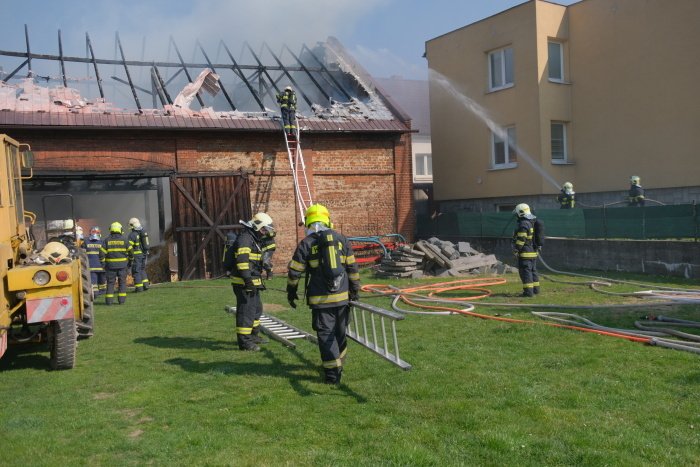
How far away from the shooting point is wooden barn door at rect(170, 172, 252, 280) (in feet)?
59.6

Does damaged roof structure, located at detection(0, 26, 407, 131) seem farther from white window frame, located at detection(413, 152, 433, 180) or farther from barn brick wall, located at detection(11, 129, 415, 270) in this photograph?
white window frame, located at detection(413, 152, 433, 180)

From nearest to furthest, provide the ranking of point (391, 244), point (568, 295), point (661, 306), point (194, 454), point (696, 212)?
point (194, 454) → point (661, 306) → point (568, 295) → point (696, 212) → point (391, 244)

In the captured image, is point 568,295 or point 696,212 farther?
Answer: point 696,212

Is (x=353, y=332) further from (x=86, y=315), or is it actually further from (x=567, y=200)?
(x=567, y=200)

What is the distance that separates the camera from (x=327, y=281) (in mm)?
6242

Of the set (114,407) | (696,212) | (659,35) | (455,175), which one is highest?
(659,35)

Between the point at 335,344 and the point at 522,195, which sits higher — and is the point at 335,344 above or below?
below

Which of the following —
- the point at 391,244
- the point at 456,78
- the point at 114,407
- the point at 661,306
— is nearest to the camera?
the point at 114,407

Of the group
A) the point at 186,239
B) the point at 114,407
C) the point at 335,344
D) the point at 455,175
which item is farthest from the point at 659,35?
the point at 114,407

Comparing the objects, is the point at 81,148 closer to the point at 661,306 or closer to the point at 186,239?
the point at 186,239

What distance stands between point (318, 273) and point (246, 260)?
183 centimetres

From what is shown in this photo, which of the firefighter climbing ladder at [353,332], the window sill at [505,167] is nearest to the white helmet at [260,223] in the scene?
the firefighter climbing ladder at [353,332]

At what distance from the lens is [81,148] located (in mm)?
17250

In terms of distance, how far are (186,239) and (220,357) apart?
1101 centimetres
